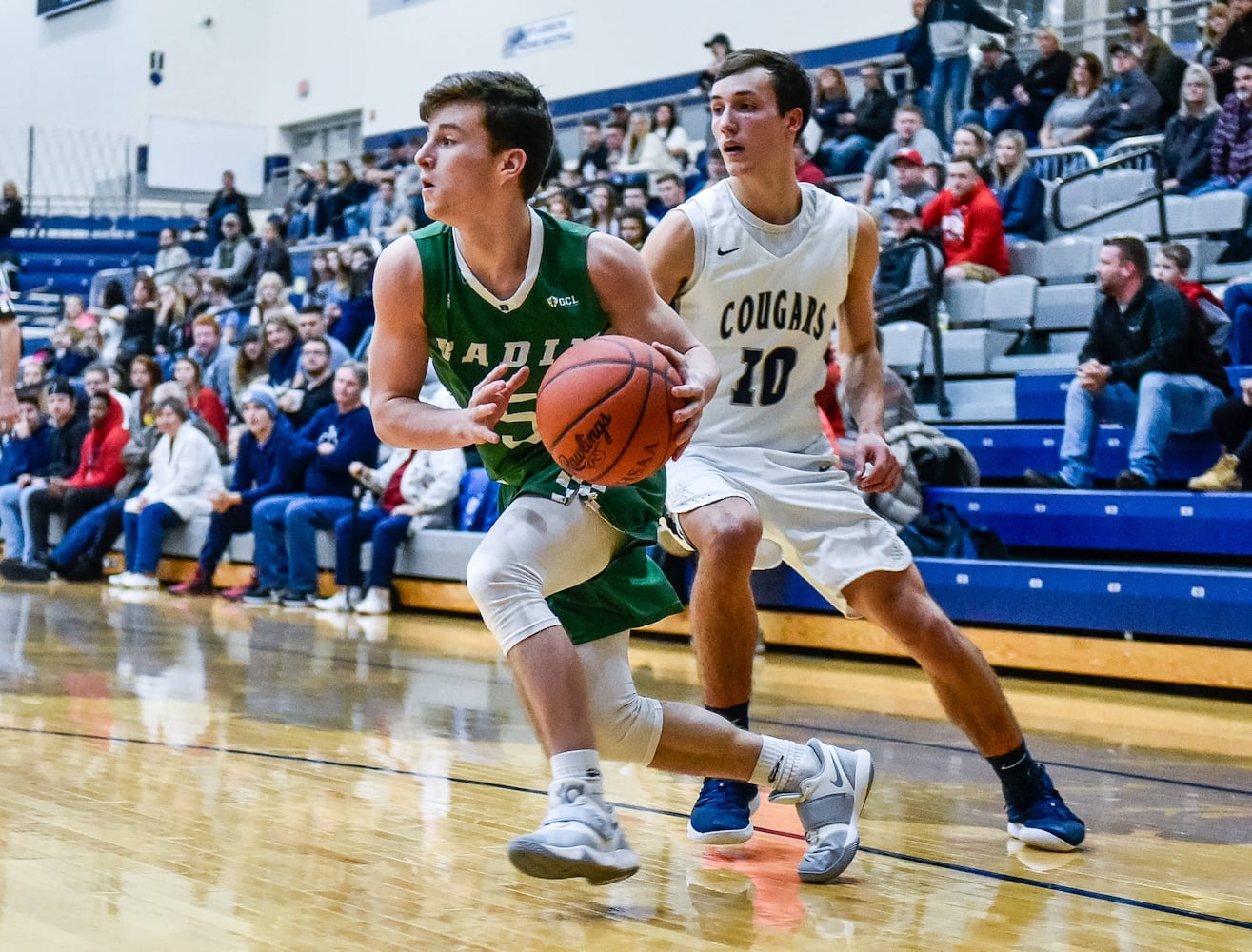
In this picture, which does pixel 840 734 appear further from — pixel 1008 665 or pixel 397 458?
pixel 397 458

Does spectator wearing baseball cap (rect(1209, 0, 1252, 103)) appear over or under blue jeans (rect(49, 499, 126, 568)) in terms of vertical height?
over

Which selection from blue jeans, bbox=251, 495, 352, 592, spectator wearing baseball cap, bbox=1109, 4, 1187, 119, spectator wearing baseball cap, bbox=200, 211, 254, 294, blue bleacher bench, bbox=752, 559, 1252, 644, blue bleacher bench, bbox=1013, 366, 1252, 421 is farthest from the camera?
spectator wearing baseball cap, bbox=200, 211, 254, 294

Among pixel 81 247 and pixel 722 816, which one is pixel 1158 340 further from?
pixel 81 247

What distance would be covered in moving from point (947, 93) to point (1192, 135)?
108 inches

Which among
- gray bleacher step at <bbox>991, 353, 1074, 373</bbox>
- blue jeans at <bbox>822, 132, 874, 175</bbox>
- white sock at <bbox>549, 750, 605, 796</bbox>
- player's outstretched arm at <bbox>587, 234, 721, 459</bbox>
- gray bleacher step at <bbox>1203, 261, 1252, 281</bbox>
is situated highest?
Answer: blue jeans at <bbox>822, 132, 874, 175</bbox>

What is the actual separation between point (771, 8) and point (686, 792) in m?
14.0

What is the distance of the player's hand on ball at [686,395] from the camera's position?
102 inches

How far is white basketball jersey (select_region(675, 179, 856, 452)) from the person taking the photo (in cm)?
345

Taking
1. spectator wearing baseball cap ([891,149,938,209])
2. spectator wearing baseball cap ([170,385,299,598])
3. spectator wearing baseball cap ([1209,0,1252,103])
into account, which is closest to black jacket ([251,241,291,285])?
spectator wearing baseball cap ([170,385,299,598])

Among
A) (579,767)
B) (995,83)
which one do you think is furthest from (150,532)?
(579,767)

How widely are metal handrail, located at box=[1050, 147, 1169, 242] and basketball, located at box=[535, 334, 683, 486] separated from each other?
662cm

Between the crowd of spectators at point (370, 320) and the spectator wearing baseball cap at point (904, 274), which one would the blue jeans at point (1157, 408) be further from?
the spectator wearing baseball cap at point (904, 274)

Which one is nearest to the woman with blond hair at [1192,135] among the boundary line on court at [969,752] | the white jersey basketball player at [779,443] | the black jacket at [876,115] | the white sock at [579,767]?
the black jacket at [876,115]

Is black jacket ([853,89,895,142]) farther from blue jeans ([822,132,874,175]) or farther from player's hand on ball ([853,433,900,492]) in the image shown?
player's hand on ball ([853,433,900,492])
